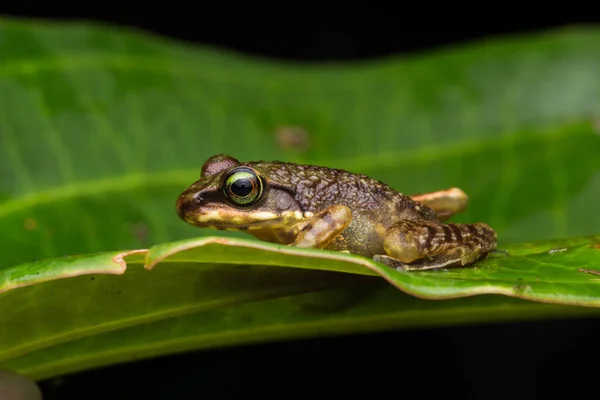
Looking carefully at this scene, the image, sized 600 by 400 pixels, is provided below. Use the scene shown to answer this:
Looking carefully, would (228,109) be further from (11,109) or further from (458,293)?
(458,293)

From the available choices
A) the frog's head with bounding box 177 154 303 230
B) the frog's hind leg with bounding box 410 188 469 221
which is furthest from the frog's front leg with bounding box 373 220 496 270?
the frog's head with bounding box 177 154 303 230

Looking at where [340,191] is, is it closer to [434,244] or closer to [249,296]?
[434,244]

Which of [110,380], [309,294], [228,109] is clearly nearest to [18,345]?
[309,294]

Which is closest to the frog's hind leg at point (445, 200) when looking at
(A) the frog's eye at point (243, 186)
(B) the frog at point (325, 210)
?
(B) the frog at point (325, 210)

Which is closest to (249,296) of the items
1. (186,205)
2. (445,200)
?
(186,205)

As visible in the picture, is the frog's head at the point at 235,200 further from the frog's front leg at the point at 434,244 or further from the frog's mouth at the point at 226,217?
the frog's front leg at the point at 434,244

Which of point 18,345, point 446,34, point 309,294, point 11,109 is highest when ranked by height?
point 446,34

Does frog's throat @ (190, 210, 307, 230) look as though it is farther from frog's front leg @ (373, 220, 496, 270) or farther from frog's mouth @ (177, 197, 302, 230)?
frog's front leg @ (373, 220, 496, 270)
